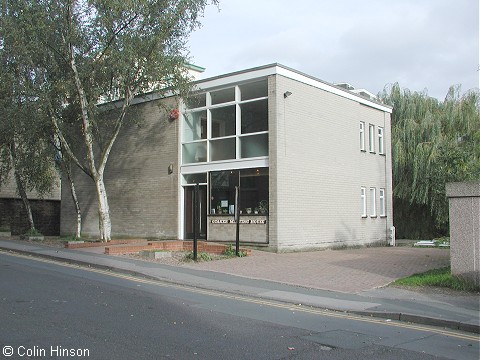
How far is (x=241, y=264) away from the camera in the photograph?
15.3m

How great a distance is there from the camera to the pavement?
9.05 metres

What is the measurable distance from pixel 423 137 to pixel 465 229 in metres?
19.3

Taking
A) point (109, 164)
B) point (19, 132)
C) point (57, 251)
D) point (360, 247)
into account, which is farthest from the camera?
point (109, 164)

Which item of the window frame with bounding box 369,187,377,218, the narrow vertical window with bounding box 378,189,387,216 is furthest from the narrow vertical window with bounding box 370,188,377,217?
the narrow vertical window with bounding box 378,189,387,216

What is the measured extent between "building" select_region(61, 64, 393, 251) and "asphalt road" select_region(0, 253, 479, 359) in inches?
369

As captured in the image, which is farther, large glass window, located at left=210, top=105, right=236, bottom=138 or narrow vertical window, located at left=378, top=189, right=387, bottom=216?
narrow vertical window, located at left=378, top=189, right=387, bottom=216

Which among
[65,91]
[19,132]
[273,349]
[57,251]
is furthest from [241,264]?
[19,132]

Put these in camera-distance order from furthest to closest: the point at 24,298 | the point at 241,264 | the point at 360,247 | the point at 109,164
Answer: the point at 109,164
the point at 360,247
the point at 241,264
the point at 24,298

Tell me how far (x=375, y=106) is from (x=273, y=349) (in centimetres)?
2181

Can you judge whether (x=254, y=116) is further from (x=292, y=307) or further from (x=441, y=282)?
(x=292, y=307)

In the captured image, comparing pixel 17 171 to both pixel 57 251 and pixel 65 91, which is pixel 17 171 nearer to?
pixel 65 91

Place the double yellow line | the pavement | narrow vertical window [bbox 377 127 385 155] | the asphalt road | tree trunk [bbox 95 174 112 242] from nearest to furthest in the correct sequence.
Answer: the asphalt road
the double yellow line
the pavement
tree trunk [bbox 95 174 112 242]
narrow vertical window [bbox 377 127 385 155]

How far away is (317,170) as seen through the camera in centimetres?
2119

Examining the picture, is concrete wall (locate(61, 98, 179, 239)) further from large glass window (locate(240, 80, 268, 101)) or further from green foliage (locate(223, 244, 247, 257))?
green foliage (locate(223, 244, 247, 257))
